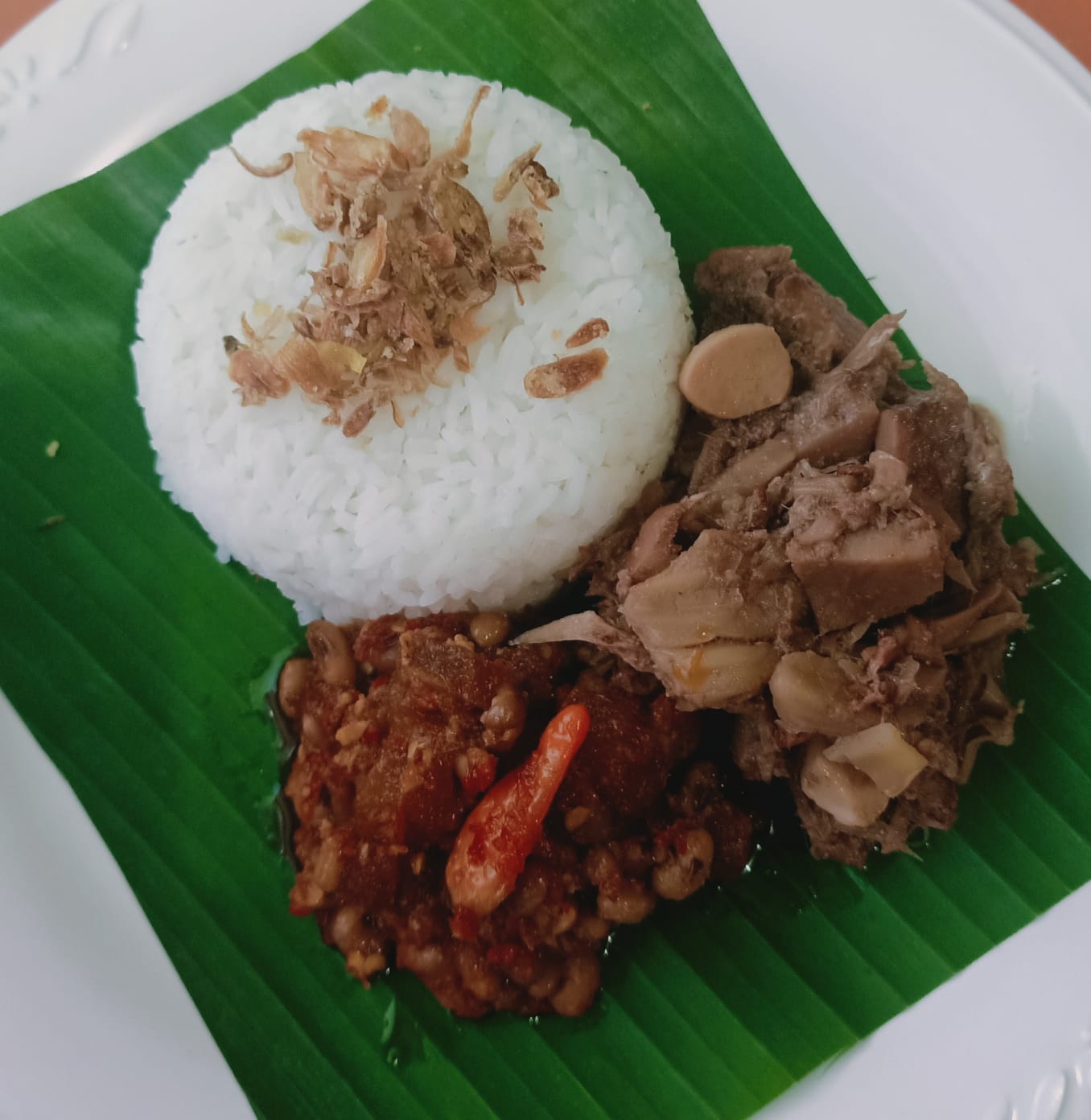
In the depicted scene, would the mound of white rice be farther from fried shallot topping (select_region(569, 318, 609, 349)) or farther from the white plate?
the white plate

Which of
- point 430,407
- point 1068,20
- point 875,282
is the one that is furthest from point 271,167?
A: point 1068,20

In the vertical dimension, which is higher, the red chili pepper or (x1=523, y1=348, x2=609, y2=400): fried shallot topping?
(x1=523, y1=348, x2=609, y2=400): fried shallot topping

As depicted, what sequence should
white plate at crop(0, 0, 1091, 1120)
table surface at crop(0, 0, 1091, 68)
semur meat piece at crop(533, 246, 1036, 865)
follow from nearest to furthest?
semur meat piece at crop(533, 246, 1036, 865) < white plate at crop(0, 0, 1091, 1120) < table surface at crop(0, 0, 1091, 68)

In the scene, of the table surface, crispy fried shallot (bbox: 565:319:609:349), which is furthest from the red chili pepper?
the table surface

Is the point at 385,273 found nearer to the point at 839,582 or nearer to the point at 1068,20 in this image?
the point at 839,582

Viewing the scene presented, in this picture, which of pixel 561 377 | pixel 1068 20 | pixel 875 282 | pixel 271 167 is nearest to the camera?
pixel 561 377

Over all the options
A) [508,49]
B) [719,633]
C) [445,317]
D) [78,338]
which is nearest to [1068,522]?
[719,633]
